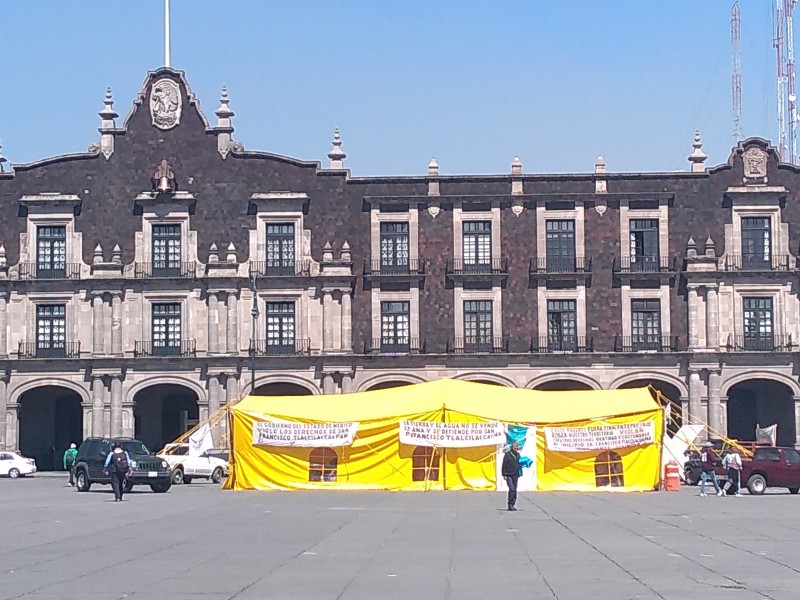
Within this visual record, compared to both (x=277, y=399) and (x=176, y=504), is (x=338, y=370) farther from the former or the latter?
(x=176, y=504)

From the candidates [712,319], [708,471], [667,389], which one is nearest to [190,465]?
[708,471]

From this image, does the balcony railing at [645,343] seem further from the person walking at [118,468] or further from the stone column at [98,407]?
the person walking at [118,468]

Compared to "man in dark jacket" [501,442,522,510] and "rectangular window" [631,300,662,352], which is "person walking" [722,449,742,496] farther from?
"rectangular window" [631,300,662,352]

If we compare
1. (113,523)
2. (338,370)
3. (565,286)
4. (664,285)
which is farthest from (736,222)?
(113,523)

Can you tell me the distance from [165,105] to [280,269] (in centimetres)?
884

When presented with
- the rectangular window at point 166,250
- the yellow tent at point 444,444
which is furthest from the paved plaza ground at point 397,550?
the rectangular window at point 166,250

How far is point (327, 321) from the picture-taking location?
192 feet

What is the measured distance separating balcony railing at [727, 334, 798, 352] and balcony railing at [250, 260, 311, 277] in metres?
18.1

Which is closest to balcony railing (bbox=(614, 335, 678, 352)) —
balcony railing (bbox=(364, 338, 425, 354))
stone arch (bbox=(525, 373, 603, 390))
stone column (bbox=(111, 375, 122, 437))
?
stone arch (bbox=(525, 373, 603, 390))

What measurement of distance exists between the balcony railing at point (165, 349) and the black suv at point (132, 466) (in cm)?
1686

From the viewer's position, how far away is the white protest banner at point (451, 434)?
40.7 m

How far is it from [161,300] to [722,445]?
79.1ft

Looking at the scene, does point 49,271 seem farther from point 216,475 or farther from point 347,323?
point 216,475

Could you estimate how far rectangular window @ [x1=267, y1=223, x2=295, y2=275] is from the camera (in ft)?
193
